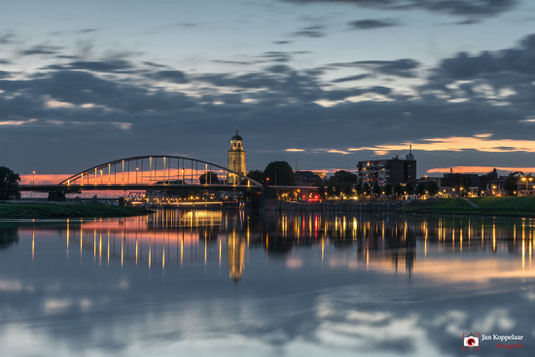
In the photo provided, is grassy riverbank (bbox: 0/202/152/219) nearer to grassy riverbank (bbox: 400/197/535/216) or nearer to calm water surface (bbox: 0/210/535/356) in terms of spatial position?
calm water surface (bbox: 0/210/535/356)

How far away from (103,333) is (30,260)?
63.8 feet

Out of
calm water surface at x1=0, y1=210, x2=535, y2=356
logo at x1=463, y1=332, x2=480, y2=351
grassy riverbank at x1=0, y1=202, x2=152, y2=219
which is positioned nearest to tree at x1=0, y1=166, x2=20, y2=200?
grassy riverbank at x1=0, y1=202, x2=152, y2=219

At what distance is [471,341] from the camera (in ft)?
47.0

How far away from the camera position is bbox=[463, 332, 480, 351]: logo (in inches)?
547

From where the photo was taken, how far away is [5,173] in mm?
119062

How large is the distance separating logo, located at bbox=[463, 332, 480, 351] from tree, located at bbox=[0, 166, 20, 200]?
115 metres

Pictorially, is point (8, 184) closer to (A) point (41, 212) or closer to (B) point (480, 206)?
(A) point (41, 212)

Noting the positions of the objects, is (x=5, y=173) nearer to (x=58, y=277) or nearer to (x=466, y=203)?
(x=466, y=203)

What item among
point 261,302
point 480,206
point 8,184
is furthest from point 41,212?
point 480,206

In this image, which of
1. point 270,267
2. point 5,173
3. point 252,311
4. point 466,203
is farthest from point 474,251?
point 5,173

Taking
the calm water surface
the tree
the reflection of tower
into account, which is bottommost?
the reflection of tower

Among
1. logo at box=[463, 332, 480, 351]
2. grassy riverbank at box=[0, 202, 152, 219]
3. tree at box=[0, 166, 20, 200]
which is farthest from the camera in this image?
tree at box=[0, 166, 20, 200]

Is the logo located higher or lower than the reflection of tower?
higher

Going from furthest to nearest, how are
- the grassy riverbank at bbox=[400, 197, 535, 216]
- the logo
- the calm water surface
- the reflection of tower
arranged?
the grassy riverbank at bbox=[400, 197, 535, 216] → the reflection of tower → the calm water surface → the logo
